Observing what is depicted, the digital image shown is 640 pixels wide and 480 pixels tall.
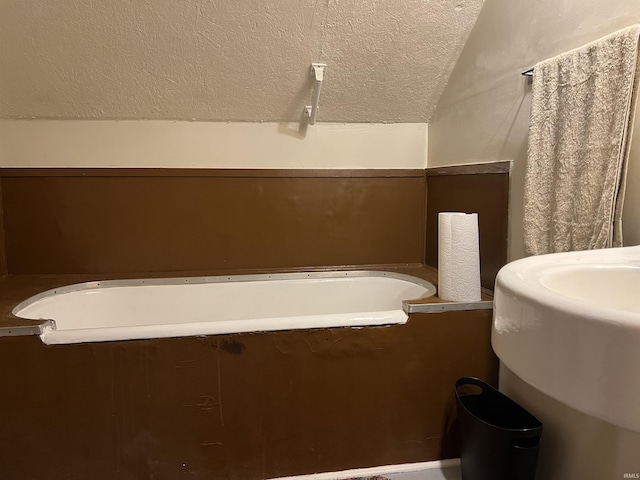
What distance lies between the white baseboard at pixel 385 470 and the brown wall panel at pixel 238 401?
0.02 metres

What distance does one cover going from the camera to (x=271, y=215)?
228 centimetres

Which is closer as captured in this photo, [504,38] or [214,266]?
[504,38]

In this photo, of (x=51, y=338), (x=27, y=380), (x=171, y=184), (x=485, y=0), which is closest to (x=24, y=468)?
(x=27, y=380)

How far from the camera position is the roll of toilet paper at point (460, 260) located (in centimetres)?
159

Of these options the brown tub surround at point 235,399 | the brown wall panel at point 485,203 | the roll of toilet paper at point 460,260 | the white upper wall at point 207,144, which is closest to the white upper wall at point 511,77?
the brown wall panel at point 485,203

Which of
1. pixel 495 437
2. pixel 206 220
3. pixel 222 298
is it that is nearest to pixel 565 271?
pixel 495 437

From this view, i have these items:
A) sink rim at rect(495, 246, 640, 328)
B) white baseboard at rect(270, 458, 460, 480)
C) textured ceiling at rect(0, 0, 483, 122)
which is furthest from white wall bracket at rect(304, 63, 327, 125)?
white baseboard at rect(270, 458, 460, 480)

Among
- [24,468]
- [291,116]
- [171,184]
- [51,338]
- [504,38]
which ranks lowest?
[24,468]

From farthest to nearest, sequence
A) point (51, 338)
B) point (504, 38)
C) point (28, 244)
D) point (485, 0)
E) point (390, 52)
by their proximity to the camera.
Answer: point (28, 244), point (390, 52), point (485, 0), point (504, 38), point (51, 338)

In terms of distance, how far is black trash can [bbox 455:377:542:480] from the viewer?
1.27 meters

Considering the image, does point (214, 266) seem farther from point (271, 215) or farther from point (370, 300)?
point (370, 300)

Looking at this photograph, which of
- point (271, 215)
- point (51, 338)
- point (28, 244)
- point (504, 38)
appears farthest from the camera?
point (271, 215)

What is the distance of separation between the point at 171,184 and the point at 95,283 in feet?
1.86

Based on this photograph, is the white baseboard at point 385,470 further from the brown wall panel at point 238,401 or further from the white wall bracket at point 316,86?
the white wall bracket at point 316,86
